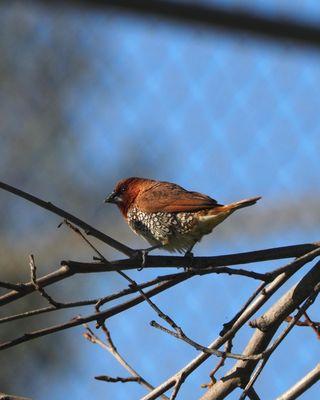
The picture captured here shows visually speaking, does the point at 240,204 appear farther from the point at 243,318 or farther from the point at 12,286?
the point at 12,286

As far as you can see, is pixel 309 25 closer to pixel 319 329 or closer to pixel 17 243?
pixel 319 329

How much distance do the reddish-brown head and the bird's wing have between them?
0.05m

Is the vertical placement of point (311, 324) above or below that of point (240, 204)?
below

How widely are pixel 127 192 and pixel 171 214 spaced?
1.34ft

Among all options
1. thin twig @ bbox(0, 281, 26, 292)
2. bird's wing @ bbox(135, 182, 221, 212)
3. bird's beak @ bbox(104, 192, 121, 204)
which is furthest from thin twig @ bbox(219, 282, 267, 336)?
bird's beak @ bbox(104, 192, 121, 204)

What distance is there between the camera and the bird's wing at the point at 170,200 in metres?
3.59

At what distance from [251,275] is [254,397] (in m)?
0.31

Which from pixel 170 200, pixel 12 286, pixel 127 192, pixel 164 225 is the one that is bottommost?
pixel 12 286

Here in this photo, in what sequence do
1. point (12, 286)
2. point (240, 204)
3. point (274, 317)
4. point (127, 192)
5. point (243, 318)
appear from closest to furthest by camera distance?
point (12, 286) < point (243, 318) < point (274, 317) < point (240, 204) < point (127, 192)

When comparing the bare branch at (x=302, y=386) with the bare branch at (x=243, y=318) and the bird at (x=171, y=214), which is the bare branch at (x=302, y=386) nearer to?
the bare branch at (x=243, y=318)

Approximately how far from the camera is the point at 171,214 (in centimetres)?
369

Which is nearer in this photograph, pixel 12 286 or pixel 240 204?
pixel 12 286

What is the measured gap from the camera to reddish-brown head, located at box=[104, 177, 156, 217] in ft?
13.1

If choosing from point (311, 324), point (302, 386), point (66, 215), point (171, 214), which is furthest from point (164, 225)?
point (66, 215)
